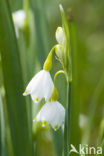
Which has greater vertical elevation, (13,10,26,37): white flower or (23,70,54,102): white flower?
(13,10,26,37): white flower

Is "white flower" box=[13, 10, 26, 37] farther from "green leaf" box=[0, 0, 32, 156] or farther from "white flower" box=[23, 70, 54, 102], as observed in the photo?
"white flower" box=[23, 70, 54, 102]

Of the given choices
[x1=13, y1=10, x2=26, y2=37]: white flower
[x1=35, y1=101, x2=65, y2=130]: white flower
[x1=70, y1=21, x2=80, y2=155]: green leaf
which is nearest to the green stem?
[x1=35, y1=101, x2=65, y2=130]: white flower

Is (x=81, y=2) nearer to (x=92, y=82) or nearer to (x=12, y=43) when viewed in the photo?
(x=92, y=82)

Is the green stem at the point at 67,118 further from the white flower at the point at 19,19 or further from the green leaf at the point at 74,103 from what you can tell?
the white flower at the point at 19,19

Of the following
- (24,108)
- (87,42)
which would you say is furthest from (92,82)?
(24,108)

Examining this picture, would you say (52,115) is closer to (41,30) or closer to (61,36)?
(61,36)

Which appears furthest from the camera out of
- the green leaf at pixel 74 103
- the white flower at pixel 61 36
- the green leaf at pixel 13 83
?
the green leaf at pixel 74 103

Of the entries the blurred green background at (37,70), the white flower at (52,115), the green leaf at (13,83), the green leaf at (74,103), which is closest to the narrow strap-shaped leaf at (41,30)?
the blurred green background at (37,70)
